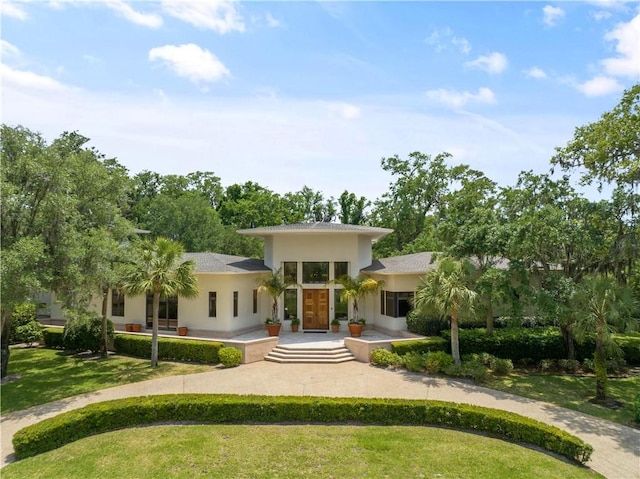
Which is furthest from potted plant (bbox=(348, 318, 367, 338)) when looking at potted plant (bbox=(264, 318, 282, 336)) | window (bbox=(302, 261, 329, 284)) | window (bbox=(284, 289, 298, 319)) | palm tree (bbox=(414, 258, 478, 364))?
palm tree (bbox=(414, 258, 478, 364))

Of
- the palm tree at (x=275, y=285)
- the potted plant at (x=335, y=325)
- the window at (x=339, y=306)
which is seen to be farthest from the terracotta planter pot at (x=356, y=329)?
the palm tree at (x=275, y=285)

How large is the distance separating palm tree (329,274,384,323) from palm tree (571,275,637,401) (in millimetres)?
9741

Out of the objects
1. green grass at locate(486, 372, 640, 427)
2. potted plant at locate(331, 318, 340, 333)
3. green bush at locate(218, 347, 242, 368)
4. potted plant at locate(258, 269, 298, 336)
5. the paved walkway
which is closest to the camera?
the paved walkway

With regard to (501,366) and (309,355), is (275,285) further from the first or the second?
(501,366)

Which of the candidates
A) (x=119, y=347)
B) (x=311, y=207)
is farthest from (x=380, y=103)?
(x=311, y=207)

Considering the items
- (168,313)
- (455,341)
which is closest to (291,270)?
(168,313)

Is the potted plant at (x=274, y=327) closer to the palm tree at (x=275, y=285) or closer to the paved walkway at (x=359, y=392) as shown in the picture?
the palm tree at (x=275, y=285)

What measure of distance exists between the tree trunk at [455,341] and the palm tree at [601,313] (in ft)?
13.7

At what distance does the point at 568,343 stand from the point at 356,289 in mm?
10084

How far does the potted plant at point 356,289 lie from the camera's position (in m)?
21.3

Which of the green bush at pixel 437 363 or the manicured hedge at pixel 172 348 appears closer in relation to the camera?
the green bush at pixel 437 363

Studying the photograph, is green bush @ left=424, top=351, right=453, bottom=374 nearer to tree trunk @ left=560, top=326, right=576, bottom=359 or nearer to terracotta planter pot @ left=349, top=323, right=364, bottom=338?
terracotta planter pot @ left=349, top=323, right=364, bottom=338

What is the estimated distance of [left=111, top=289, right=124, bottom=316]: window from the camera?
23.0 metres

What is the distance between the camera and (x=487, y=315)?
18828 mm
